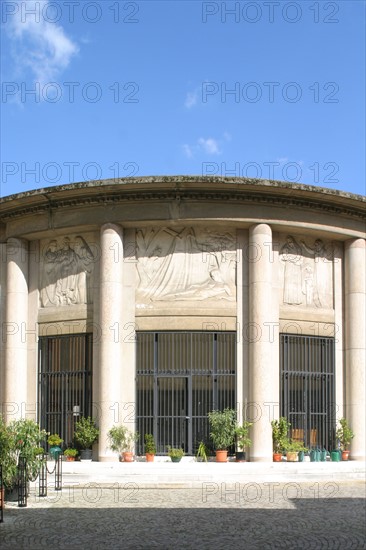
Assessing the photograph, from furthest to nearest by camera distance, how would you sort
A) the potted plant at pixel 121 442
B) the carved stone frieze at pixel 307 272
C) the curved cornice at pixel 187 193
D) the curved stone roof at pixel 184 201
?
the carved stone frieze at pixel 307 272
the curved stone roof at pixel 184 201
the curved cornice at pixel 187 193
the potted plant at pixel 121 442

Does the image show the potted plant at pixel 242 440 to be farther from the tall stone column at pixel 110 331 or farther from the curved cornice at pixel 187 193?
the curved cornice at pixel 187 193

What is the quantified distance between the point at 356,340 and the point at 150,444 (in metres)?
7.82

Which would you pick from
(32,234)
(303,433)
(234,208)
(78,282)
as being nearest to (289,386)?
(303,433)

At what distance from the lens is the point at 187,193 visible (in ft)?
77.1

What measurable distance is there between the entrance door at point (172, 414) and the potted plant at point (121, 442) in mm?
936

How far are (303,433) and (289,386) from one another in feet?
5.32

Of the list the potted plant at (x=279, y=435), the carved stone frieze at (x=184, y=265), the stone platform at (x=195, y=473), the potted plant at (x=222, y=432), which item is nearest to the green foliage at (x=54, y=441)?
the stone platform at (x=195, y=473)

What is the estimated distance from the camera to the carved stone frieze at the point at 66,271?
80.5 feet

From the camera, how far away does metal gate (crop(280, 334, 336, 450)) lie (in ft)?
78.9

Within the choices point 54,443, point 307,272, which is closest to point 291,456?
point 307,272

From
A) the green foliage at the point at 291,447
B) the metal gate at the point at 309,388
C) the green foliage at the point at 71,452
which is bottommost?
the green foliage at the point at 71,452

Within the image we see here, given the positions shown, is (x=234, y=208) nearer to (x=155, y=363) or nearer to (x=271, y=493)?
(x=155, y=363)

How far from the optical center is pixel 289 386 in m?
24.1

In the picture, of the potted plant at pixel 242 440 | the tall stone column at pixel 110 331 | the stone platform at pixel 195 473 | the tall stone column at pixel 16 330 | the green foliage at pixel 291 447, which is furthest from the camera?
the tall stone column at pixel 16 330
